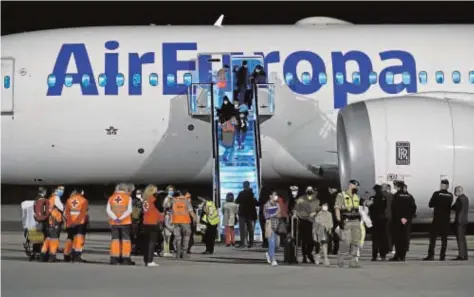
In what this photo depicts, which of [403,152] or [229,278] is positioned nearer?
[229,278]

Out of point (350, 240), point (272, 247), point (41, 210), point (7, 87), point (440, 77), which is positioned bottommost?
point (272, 247)

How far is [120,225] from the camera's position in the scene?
19047mm

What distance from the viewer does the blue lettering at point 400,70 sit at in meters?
26.6

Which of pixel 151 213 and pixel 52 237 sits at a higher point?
pixel 151 213

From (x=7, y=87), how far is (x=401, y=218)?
10.5 metres

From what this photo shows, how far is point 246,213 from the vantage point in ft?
76.4

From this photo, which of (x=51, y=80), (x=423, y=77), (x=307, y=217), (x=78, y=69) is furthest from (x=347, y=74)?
(x=307, y=217)

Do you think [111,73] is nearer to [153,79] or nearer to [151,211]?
[153,79]

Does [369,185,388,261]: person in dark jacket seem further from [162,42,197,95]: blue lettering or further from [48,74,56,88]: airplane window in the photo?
[48,74,56,88]: airplane window

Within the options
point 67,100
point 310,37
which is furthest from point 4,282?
point 310,37

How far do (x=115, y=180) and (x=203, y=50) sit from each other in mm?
3900

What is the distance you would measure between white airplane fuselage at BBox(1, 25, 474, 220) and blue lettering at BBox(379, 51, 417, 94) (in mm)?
24

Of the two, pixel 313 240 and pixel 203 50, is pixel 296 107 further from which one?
pixel 313 240

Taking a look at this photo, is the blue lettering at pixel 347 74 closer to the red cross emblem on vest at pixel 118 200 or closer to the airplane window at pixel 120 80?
the airplane window at pixel 120 80
